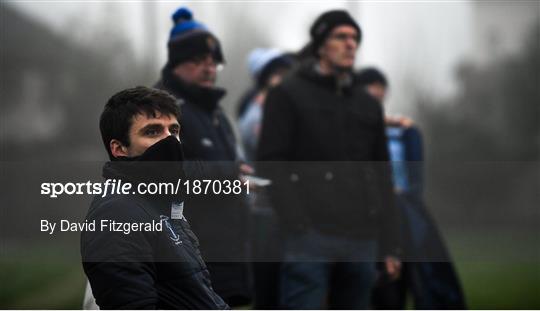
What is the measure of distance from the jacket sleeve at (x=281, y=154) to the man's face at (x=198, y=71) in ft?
1.81

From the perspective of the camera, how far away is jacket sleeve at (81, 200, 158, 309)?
6.98 feet

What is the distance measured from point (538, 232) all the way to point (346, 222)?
720mm

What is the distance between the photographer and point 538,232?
381cm

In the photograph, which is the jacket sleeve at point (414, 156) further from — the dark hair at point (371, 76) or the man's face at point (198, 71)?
the man's face at point (198, 71)

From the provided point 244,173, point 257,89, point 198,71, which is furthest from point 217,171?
point 257,89

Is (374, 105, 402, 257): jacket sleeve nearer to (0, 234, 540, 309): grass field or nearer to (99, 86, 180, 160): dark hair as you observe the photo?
(0, 234, 540, 309): grass field

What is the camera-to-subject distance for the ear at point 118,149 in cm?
225

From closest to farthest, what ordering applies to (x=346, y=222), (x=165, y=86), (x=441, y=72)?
(x=165, y=86)
(x=346, y=222)
(x=441, y=72)

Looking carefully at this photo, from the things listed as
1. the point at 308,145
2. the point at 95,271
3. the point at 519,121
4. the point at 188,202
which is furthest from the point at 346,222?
the point at 95,271

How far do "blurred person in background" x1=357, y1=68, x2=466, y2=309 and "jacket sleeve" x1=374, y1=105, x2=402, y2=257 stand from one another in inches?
13.3

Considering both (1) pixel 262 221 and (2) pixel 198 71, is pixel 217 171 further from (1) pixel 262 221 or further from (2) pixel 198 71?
(1) pixel 262 221

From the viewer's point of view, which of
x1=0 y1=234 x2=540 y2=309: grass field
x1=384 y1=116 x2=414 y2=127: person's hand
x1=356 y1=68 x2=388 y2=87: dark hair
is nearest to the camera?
x1=0 y1=234 x2=540 y2=309: grass field


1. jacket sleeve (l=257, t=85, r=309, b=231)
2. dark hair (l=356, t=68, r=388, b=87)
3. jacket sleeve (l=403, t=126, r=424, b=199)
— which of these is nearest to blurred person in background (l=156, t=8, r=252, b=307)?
jacket sleeve (l=257, t=85, r=309, b=231)

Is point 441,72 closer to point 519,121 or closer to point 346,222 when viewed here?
point 519,121
